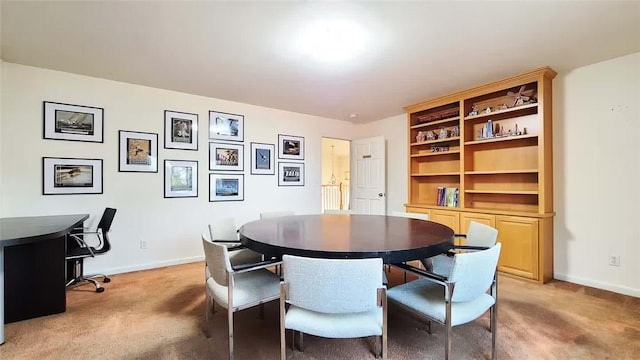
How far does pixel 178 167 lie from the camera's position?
3.95 m

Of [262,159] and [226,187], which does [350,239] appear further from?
[262,159]

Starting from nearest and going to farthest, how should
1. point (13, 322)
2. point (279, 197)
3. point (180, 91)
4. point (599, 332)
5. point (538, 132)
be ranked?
point (599, 332), point (13, 322), point (538, 132), point (180, 91), point (279, 197)

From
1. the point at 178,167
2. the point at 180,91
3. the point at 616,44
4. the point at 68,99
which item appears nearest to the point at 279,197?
the point at 178,167

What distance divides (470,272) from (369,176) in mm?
4078

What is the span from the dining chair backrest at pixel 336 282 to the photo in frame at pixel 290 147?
3.63m

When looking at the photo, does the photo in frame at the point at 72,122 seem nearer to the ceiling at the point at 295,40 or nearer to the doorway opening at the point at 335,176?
the ceiling at the point at 295,40

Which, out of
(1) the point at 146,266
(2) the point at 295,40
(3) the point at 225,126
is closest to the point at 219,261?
(2) the point at 295,40

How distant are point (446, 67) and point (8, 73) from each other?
455 centimetres

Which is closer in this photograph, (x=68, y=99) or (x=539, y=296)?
(x=539, y=296)

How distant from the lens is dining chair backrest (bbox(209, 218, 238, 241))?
2.59 metres

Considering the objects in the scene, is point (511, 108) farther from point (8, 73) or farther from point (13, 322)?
point (8, 73)

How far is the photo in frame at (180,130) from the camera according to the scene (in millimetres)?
3869

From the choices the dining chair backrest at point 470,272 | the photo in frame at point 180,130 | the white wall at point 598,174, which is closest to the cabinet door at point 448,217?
the white wall at point 598,174

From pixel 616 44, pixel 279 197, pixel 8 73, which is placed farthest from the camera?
pixel 279 197
